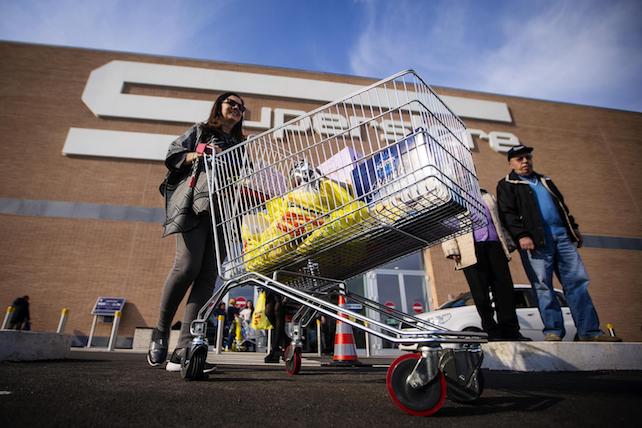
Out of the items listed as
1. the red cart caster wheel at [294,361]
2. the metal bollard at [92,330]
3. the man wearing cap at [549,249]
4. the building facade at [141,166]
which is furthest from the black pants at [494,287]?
the metal bollard at [92,330]

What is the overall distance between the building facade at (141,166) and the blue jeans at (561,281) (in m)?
8.45

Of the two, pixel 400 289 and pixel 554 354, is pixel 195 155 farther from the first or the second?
pixel 400 289

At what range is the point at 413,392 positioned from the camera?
3.96 ft

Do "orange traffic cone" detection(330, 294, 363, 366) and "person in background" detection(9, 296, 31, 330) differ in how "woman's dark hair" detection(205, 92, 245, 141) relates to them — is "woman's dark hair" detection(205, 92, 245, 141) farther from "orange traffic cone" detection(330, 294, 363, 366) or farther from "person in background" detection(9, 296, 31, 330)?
"person in background" detection(9, 296, 31, 330)

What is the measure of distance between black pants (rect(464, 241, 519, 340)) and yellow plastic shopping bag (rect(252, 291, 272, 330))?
2.18 meters

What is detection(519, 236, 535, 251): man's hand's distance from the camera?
317cm

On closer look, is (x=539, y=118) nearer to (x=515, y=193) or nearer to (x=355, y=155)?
(x=515, y=193)

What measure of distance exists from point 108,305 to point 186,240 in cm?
990

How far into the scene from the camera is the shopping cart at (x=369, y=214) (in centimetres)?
132

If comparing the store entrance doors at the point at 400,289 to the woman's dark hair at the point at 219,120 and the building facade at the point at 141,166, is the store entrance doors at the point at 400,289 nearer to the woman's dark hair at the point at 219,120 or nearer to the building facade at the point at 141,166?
the building facade at the point at 141,166

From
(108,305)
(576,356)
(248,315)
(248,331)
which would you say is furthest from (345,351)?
(108,305)

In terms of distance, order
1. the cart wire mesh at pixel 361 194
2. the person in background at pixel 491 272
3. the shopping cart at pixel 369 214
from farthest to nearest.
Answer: the person in background at pixel 491 272
the cart wire mesh at pixel 361 194
the shopping cart at pixel 369 214

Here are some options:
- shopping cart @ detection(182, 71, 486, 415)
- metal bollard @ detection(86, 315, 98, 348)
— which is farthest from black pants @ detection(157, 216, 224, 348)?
metal bollard @ detection(86, 315, 98, 348)

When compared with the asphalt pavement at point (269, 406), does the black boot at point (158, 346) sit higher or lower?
higher
